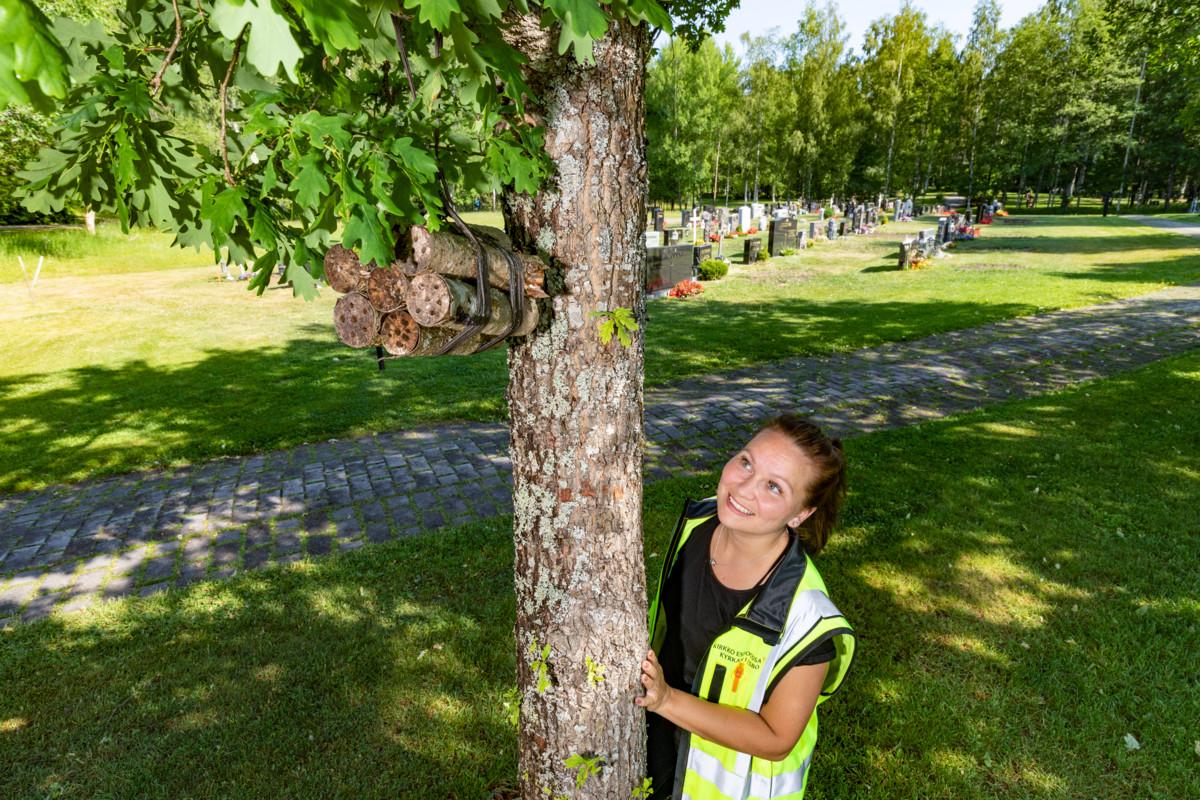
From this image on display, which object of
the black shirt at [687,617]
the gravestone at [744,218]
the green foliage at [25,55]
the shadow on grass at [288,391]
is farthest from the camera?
the gravestone at [744,218]

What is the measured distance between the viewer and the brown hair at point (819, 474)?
7.70 ft

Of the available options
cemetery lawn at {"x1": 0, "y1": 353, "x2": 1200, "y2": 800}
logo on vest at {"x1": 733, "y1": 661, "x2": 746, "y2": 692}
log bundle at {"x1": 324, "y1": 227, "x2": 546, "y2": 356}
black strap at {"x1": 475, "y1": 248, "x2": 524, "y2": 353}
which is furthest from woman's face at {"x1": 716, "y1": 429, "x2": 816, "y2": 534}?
log bundle at {"x1": 324, "y1": 227, "x2": 546, "y2": 356}

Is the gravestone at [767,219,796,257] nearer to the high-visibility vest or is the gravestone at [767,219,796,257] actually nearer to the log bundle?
the high-visibility vest

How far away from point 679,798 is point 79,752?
372cm

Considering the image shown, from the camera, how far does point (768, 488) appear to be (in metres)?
2.31

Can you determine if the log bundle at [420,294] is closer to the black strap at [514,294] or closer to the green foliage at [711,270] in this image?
the black strap at [514,294]

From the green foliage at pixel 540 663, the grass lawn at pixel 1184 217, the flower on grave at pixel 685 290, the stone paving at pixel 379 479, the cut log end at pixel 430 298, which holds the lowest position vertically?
the stone paving at pixel 379 479

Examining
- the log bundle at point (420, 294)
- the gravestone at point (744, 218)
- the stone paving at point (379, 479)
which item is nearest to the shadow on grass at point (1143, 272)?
the stone paving at point (379, 479)

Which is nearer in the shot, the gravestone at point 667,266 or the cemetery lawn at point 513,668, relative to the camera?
the cemetery lawn at point 513,668

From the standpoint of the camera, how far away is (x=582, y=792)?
2.58 metres

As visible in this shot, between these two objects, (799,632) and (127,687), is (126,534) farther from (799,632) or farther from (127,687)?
(799,632)

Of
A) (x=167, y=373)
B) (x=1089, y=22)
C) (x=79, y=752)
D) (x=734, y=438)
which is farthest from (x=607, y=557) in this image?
(x=1089, y=22)

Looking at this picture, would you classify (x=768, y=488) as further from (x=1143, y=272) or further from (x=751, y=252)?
(x=1143, y=272)

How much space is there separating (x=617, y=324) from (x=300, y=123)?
1071 millimetres
